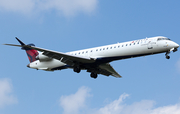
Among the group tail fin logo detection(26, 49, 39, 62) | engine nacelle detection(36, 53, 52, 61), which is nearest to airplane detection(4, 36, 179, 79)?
engine nacelle detection(36, 53, 52, 61)

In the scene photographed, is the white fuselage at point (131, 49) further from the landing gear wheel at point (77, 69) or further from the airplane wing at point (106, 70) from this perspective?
the airplane wing at point (106, 70)

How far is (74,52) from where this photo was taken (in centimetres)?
2688

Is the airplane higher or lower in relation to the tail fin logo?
lower

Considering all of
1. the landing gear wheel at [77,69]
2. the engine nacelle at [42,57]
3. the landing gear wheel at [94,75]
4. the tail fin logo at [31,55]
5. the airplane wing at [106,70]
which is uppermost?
the tail fin logo at [31,55]

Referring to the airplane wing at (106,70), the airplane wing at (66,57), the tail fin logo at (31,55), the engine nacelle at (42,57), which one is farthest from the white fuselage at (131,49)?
the tail fin logo at (31,55)

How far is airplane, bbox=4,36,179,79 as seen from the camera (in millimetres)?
23125

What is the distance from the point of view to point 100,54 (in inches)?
974

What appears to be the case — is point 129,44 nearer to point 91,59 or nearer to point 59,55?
point 91,59

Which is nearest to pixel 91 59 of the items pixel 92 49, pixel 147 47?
pixel 92 49

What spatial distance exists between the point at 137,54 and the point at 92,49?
A: 176 inches

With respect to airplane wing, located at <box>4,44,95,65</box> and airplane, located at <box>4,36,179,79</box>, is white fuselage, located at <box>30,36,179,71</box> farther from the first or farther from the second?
airplane wing, located at <box>4,44,95,65</box>

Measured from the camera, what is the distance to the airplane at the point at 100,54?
75.9ft

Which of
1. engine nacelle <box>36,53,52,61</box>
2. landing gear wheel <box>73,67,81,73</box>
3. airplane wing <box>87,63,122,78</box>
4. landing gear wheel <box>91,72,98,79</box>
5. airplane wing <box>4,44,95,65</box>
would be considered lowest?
landing gear wheel <box>73,67,81,73</box>

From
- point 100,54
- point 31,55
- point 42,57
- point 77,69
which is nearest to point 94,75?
point 77,69
